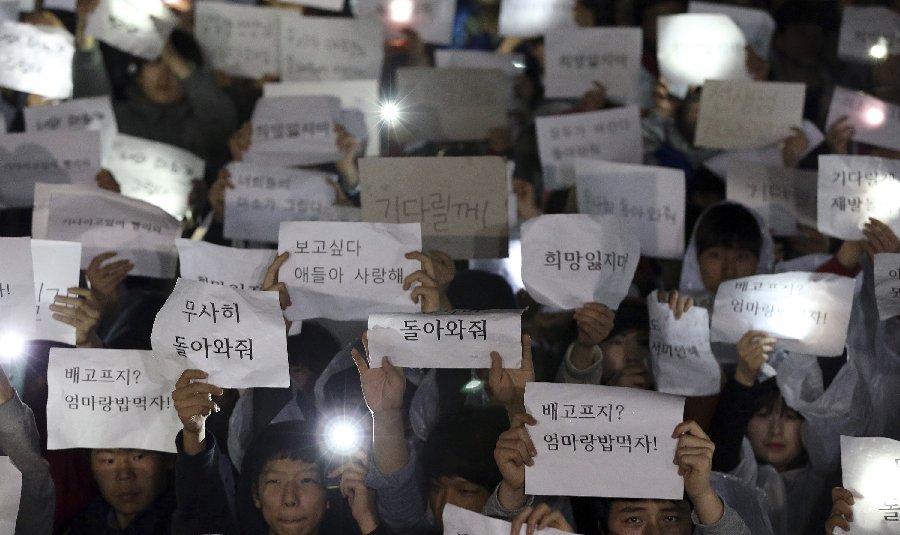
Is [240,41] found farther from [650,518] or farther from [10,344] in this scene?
[650,518]

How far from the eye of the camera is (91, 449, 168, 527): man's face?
3.40 m

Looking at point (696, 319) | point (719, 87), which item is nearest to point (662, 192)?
point (696, 319)

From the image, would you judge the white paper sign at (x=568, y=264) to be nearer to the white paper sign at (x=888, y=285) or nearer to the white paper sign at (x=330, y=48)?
the white paper sign at (x=888, y=285)

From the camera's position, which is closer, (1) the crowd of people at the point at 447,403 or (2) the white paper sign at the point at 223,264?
(1) the crowd of people at the point at 447,403

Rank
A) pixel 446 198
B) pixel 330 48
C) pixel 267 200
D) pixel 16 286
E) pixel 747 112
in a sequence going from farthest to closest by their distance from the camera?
pixel 330 48, pixel 747 112, pixel 267 200, pixel 446 198, pixel 16 286

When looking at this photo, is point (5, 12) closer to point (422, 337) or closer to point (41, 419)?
point (41, 419)

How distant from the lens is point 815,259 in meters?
4.16

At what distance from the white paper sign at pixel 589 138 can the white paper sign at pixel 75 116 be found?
71.1 inches

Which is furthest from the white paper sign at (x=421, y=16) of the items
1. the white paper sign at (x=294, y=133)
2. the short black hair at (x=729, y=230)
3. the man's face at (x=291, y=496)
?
the man's face at (x=291, y=496)

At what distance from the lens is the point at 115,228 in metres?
3.82

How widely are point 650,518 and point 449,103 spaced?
2.35m

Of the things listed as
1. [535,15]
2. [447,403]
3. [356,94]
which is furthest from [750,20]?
[447,403]

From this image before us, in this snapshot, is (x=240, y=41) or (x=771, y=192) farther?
(x=240, y=41)

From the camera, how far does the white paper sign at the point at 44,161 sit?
4309mm
